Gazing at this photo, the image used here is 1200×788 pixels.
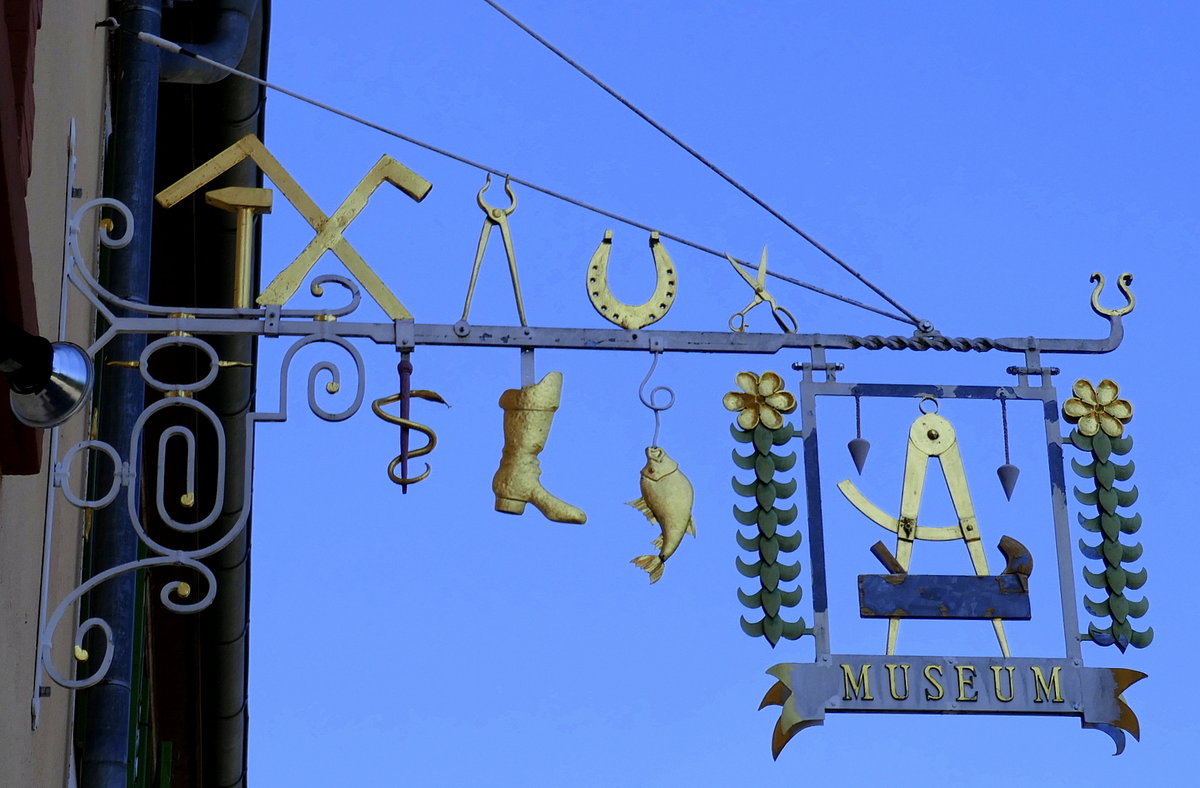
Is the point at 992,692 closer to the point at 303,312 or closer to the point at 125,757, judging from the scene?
the point at 303,312

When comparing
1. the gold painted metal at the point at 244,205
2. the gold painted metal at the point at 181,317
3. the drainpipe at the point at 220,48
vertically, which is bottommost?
the gold painted metal at the point at 181,317

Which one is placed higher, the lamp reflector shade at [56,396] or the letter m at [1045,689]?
the lamp reflector shade at [56,396]

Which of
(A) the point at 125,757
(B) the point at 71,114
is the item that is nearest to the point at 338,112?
(B) the point at 71,114

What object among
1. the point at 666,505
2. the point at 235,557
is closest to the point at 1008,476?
the point at 666,505

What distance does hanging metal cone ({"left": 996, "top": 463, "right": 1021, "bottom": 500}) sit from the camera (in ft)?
23.1

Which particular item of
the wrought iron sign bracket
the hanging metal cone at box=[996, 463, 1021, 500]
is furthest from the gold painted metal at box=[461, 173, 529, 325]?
the hanging metal cone at box=[996, 463, 1021, 500]

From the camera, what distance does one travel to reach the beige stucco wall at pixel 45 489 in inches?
216

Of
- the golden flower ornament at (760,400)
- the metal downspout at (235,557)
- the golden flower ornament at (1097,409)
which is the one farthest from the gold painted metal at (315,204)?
the golden flower ornament at (1097,409)

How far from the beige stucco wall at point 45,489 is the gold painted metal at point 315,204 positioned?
443 millimetres

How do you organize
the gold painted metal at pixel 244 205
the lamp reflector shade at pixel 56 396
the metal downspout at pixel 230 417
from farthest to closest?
the metal downspout at pixel 230 417 → the gold painted metal at pixel 244 205 → the lamp reflector shade at pixel 56 396

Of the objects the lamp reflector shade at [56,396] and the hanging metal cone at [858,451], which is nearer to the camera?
the lamp reflector shade at [56,396]

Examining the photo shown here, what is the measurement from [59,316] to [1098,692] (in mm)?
3549

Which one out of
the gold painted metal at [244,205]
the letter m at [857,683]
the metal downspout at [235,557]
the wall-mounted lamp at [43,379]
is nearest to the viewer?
the wall-mounted lamp at [43,379]

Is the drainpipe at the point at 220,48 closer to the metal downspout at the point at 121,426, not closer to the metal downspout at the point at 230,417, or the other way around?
the metal downspout at the point at 230,417
